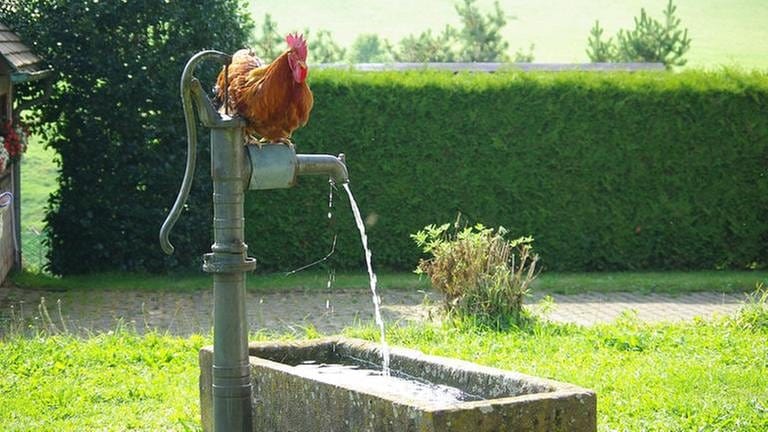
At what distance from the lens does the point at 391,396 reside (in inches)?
182

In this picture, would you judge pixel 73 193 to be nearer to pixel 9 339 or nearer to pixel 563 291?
pixel 9 339

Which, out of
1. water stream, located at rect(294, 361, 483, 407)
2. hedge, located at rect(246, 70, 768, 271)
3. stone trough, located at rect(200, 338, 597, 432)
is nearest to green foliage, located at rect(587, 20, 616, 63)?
hedge, located at rect(246, 70, 768, 271)

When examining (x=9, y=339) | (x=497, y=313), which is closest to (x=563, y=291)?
(x=497, y=313)

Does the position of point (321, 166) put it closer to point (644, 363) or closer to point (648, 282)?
point (644, 363)

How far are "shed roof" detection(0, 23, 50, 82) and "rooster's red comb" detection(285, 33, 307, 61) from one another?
819 cm

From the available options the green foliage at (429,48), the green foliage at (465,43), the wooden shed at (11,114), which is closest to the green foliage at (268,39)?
the green foliage at (429,48)

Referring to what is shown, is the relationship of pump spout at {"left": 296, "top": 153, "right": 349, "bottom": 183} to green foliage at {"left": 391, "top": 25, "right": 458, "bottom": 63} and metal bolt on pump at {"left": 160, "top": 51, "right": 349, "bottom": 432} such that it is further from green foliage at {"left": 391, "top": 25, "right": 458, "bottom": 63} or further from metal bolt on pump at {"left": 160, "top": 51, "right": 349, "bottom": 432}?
green foliage at {"left": 391, "top": 25, "right": 458, "bottom": 63}

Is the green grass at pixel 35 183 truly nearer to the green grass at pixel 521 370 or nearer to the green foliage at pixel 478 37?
A: the green foliage at pixel 478 37

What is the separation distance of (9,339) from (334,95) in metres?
6.37

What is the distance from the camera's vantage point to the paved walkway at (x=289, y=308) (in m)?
10.9

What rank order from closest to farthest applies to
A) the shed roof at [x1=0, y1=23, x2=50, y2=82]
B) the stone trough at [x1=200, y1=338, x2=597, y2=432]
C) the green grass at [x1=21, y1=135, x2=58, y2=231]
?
the stone trough at [x1=200, y1=338, x2=597, y2=432], the shed roof at [x1=0, y1=23, x2=50, y2=82], the green grass at [x1=21, y1=135, x2=58, y2=231]

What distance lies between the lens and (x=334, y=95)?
48.0 feet

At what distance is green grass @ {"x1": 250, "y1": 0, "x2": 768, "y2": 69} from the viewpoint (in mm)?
34844

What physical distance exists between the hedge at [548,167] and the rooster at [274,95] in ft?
32.5
